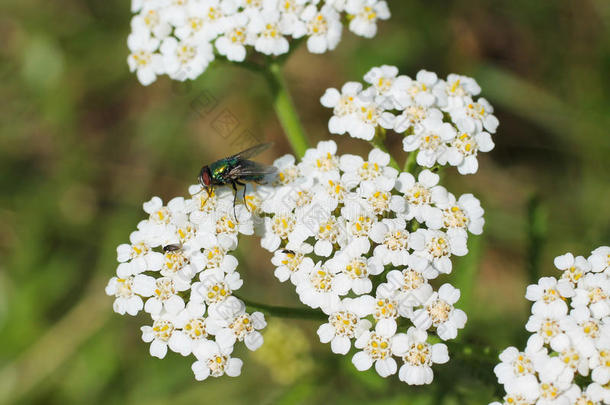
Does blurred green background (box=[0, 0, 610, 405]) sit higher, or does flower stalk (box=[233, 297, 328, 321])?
blurred green background (box=[0, 0, 610, 405])

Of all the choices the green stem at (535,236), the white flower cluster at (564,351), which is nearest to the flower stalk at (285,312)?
the white flower cluster at (564,351)

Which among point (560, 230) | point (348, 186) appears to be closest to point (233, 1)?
point (348, 186)

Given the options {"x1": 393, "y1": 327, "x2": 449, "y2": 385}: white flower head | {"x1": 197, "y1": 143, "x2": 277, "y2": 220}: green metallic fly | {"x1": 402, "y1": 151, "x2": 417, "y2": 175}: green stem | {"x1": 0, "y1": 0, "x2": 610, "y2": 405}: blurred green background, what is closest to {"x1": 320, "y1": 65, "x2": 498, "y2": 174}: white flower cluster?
{"x1": 402, "y1": 151, "x2": 417, "y2": 175}: green stem

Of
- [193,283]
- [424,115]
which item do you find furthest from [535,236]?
[193,283]

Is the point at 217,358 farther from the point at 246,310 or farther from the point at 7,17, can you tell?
the point at 7,17

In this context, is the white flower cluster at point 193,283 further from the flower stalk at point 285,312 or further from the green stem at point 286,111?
the green stem at point 286,111

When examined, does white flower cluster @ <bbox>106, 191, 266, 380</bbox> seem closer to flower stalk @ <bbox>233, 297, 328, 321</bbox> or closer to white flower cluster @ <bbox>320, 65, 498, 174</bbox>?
flower stalk @ <bbox>233, 297, 328, 321</bbox>

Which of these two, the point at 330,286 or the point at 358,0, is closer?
the point at 330,286
